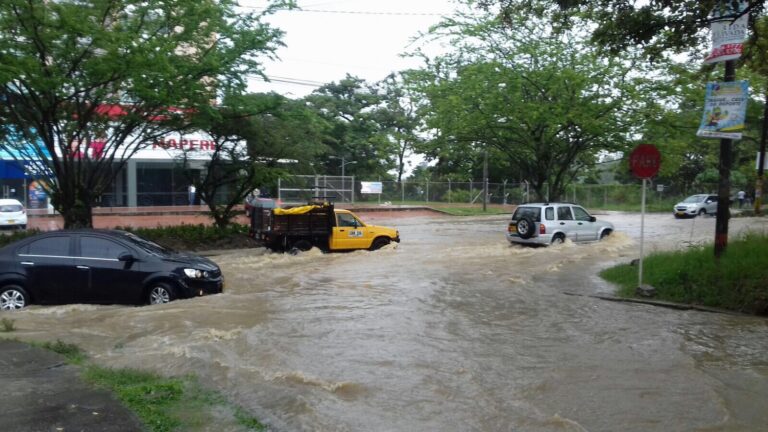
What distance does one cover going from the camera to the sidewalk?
4824 mm

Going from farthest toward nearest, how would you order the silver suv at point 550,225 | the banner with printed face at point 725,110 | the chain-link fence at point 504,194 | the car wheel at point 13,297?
the chain-link fence at point 504,194
the silver suv at point 550,225
the banner with printed face at point 725,110
the car wheel at point 13,297

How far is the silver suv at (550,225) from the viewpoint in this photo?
1998cm

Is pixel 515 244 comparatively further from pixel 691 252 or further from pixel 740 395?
pixel 740 395

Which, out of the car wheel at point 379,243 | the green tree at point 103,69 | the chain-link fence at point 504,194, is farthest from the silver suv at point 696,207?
the green tree at point 103,69

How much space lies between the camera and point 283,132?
21.3 metres

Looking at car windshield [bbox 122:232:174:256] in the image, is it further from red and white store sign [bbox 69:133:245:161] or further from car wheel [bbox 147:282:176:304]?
red and white store sign [bbox 69:133:245:161]

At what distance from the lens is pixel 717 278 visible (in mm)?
11188

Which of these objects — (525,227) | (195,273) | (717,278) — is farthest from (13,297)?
(525,227)

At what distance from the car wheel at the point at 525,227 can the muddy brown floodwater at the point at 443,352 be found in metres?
5.84

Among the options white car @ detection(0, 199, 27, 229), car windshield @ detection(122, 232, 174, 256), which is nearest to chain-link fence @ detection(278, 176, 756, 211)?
white car @ detection(0, 199, 27, 229)

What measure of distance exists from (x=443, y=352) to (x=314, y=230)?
36.4 ft

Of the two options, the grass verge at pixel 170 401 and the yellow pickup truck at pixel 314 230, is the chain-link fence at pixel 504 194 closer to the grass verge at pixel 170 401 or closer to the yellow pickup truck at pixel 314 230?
→ the yellow pickup truck at pixel 314 230

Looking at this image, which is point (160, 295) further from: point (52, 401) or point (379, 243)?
point (379, 243)

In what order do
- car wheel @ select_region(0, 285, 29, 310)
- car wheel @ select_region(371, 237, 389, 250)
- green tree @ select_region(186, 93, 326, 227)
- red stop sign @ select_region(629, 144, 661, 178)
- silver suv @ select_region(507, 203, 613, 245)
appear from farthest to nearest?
green tree @ select_region(186, 93, 326, 227) → silver suv @ select_region(507, 203, 613, 245) → car wheel @ select_region(371, 237, 389, 250) → red stop sign @ select_region(629, 144, 661, 178) → car wheel @ select_region(0, 285, 29, 310)
